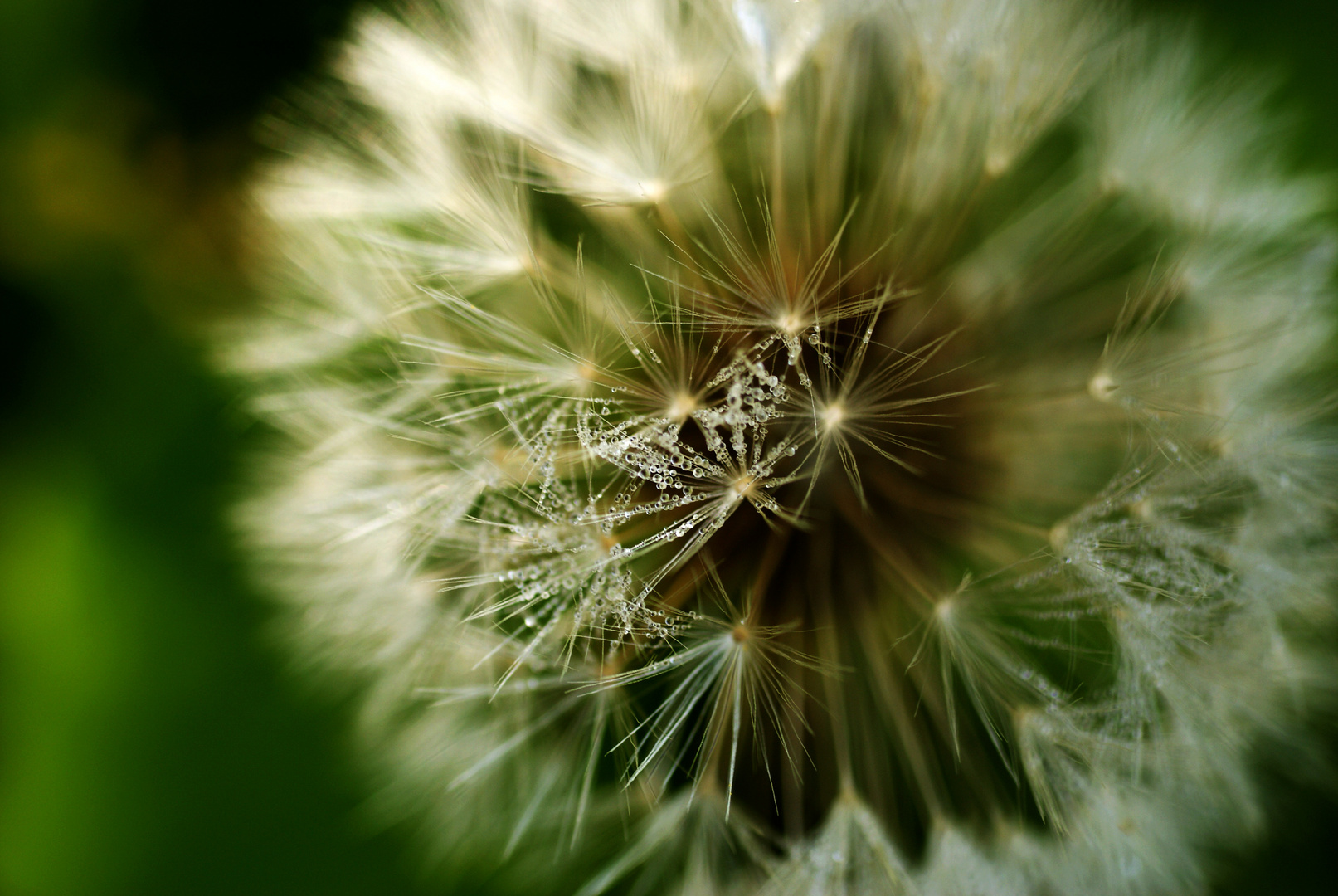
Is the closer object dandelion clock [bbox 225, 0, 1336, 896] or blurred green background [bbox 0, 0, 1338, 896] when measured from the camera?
dandelion clock [bbox 225, 0, 1336, 896]

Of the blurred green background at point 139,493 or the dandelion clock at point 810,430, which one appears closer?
the dandelion clock at point 810,430

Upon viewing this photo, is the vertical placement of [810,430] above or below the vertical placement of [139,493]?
below

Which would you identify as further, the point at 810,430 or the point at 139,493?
the point at 139,493

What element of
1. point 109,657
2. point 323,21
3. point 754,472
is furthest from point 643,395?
point 109,657

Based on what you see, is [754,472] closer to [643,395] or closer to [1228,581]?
[643,395]
